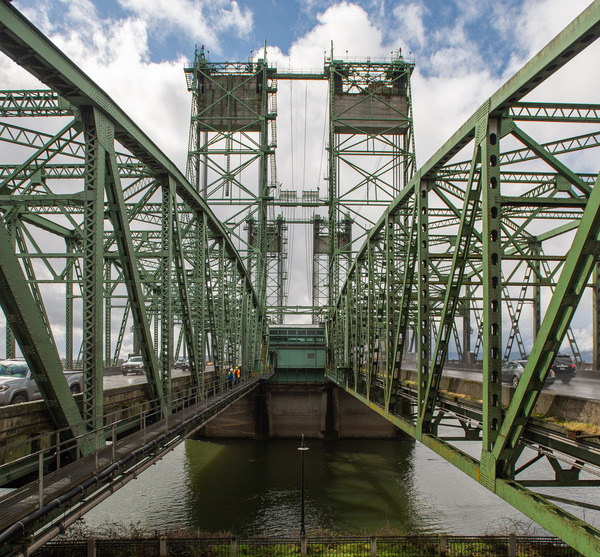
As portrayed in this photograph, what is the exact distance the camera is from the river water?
2119cm

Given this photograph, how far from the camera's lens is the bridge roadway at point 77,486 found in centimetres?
562

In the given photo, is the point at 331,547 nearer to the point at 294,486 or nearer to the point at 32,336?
the point at 294,486

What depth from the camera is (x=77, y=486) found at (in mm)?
6531

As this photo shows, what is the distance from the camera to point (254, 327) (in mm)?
39594

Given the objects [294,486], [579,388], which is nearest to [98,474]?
[579,388]

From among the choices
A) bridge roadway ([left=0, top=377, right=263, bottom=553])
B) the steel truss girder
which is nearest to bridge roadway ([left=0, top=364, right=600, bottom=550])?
bridge roadway ([left=0, top=377, right=263, bottom=553])

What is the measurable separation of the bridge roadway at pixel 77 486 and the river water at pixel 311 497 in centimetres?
1224

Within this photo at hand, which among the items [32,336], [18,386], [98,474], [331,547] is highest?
[32,336]

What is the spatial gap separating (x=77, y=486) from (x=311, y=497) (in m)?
21.2

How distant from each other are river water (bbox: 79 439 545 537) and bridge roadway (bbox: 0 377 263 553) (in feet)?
40.2

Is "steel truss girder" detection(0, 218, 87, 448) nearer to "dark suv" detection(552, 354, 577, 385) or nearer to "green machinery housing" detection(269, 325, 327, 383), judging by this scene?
"dark suv" detection(552, 354, 577, 385)

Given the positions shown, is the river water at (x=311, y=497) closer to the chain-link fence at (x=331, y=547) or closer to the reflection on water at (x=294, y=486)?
the reflection on water at (x=294, y=486)

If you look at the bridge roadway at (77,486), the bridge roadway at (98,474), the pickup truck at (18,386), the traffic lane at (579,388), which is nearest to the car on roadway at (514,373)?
the traffic lane at (579,388)

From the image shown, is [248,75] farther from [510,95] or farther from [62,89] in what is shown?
[510,95]
